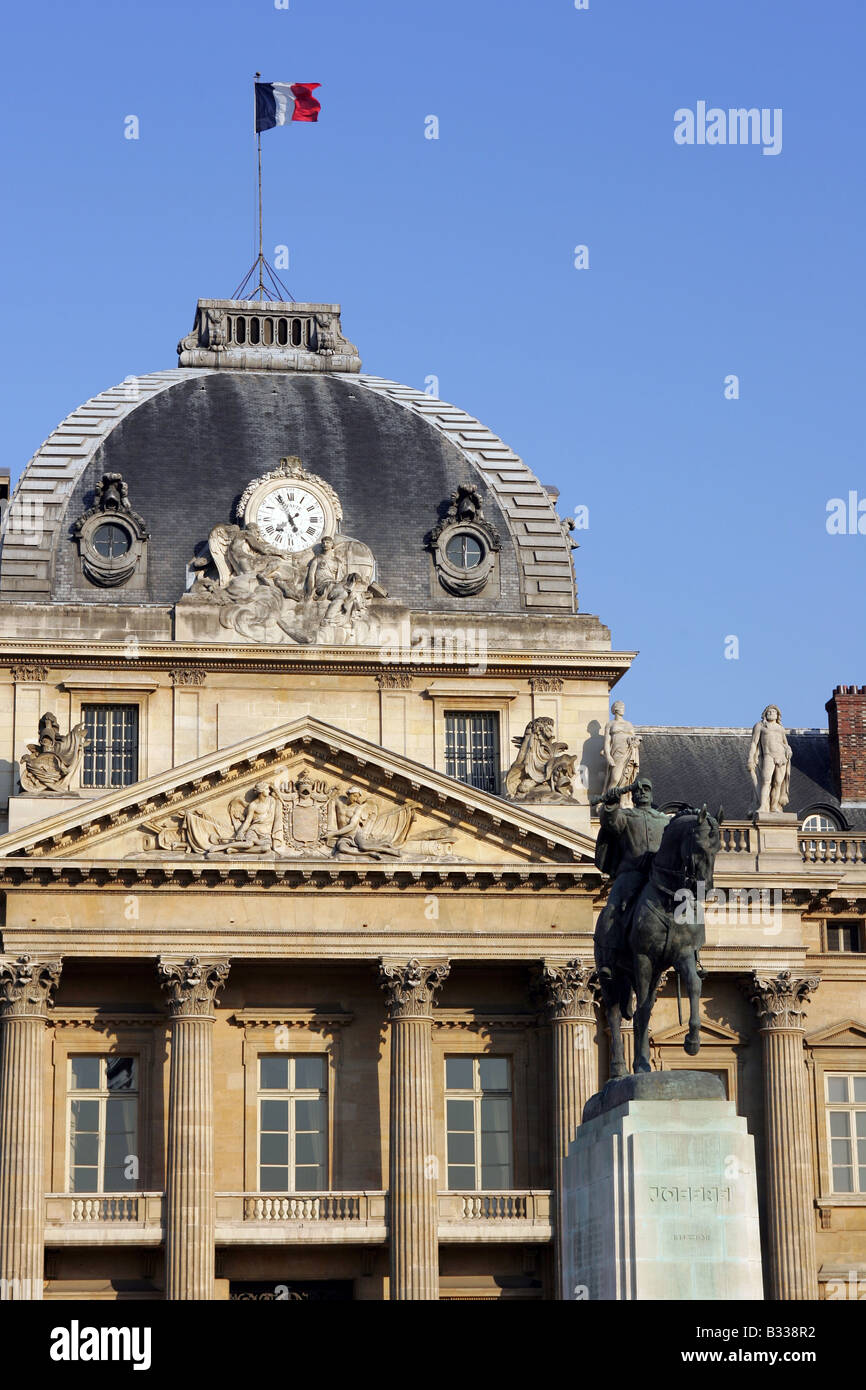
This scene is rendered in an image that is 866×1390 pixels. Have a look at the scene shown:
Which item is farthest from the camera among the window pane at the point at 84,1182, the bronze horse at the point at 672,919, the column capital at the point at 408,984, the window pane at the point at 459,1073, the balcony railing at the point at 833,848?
the balcony railing at the point at 833,848

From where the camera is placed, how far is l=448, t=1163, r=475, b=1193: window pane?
192 feet

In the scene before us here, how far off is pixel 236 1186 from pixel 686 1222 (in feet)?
99.1

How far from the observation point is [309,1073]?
193 feet

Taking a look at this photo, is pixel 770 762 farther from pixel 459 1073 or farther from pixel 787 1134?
pixel 459 1073

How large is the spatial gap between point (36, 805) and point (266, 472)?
10598 mm

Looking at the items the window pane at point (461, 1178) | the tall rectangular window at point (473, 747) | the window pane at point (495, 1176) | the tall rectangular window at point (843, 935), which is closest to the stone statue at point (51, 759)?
the tall rectangular window at point (473, 747)

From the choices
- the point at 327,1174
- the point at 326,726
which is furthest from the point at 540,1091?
the point at 326,726

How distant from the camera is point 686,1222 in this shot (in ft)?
93.4

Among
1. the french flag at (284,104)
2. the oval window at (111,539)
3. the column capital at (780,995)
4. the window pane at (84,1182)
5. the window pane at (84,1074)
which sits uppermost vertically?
the french flag at (284,104)

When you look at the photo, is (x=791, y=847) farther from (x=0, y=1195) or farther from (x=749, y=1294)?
(x=749, y=1294)

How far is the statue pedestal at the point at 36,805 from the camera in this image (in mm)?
57781

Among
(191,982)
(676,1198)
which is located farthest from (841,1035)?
(676,1198)

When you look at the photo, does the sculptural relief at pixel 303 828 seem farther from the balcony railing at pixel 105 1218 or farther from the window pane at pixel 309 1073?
the balcony railing at pixel 105 1218

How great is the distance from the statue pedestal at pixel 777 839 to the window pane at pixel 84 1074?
14.7 m
